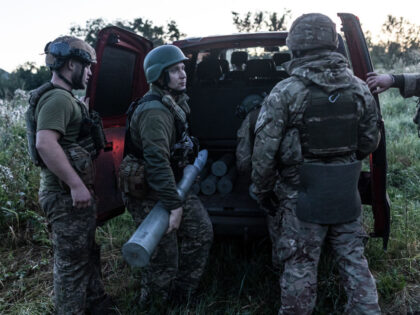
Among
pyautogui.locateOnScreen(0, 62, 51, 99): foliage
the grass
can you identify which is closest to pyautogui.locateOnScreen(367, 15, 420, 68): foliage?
the grass

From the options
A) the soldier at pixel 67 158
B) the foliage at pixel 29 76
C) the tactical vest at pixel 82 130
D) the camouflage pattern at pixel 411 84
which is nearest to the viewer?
the soldier at pixel 67 158

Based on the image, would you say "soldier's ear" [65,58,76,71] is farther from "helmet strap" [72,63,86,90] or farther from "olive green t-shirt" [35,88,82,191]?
"olive green t-shirt" [35,88,82,191]

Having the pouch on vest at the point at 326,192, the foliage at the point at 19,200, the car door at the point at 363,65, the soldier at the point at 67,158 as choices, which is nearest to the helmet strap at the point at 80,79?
the soldier at the point at 67,158

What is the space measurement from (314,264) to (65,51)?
82.1 inches

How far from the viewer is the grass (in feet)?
9.30

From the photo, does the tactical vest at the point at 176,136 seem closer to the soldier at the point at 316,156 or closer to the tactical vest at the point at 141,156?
the tactical vest at the point at 141,156

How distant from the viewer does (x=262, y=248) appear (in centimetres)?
353

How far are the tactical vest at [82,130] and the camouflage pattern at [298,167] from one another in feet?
3.72

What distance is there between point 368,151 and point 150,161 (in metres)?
1.45

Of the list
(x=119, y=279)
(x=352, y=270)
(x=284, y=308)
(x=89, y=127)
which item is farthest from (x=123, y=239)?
(x=352, y=270)

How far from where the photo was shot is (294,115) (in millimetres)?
2252

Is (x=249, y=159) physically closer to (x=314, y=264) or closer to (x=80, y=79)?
(x=314, y=264)

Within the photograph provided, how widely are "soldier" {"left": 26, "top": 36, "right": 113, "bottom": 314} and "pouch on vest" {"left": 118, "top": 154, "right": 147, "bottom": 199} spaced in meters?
0.23

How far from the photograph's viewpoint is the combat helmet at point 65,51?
241cm
